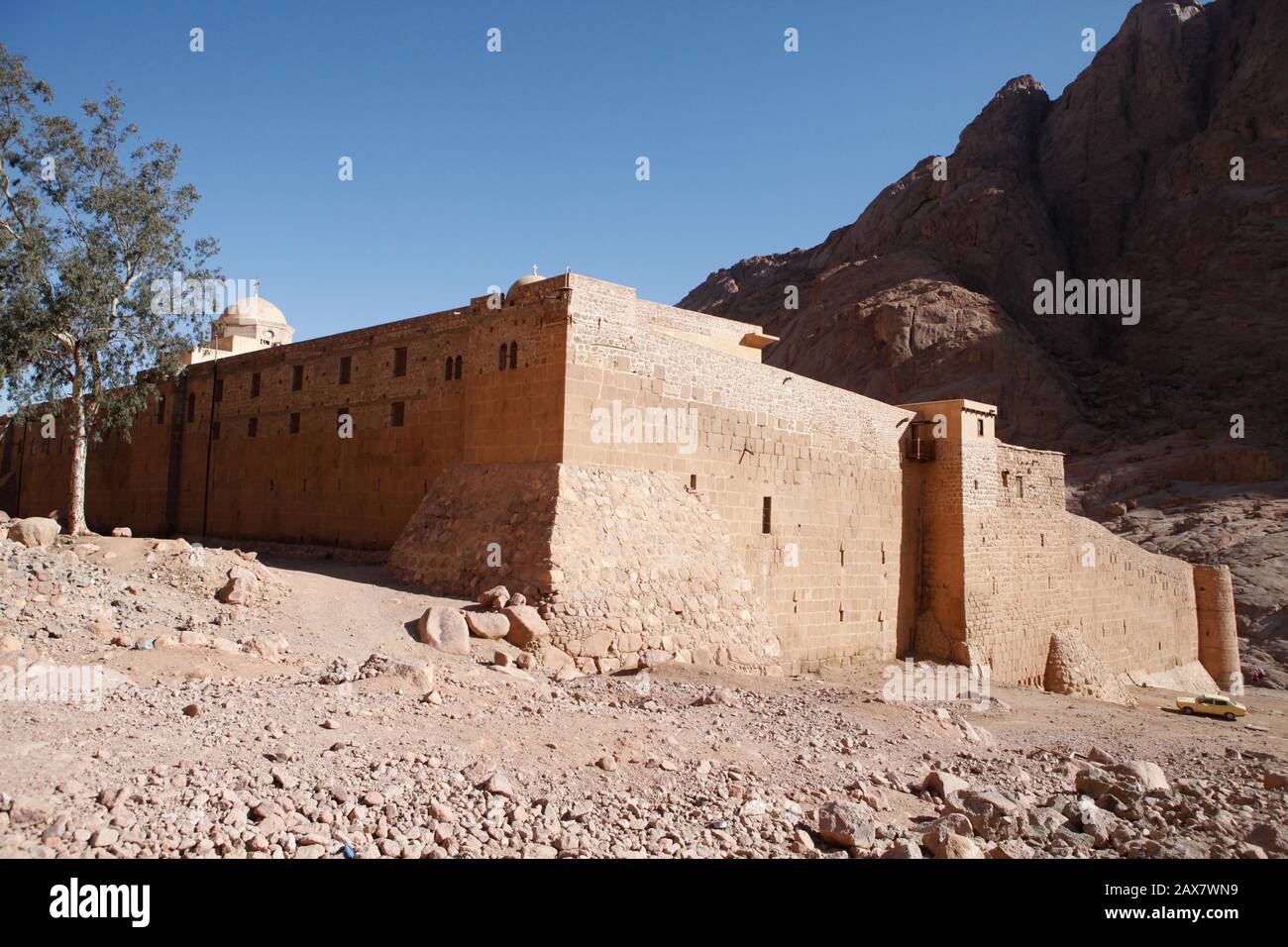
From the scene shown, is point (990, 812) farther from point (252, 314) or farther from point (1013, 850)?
point (252, 314)

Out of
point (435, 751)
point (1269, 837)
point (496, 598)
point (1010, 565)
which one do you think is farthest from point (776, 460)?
point (435, 751)

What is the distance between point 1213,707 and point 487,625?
16869mm

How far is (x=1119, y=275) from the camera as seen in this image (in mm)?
50375

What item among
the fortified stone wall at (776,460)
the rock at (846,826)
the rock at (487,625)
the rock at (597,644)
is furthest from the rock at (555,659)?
the rock at (846,826)

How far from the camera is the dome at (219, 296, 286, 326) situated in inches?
1265

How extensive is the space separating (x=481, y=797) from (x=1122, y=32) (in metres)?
66.2

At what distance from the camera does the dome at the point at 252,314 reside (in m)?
32.1

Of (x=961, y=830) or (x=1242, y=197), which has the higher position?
(x=1242, y=197)

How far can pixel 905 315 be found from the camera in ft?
159

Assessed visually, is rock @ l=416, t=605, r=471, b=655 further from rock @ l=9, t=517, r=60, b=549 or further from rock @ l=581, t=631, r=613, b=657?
rock @ l=9, t=517, r=60, b=549

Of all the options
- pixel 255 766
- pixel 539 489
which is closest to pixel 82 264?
pixel 539 489

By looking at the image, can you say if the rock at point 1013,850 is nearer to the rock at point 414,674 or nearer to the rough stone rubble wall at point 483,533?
the rock at point 414,674

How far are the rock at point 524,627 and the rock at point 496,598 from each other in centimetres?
18

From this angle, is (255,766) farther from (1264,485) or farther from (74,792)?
(1264,485)
